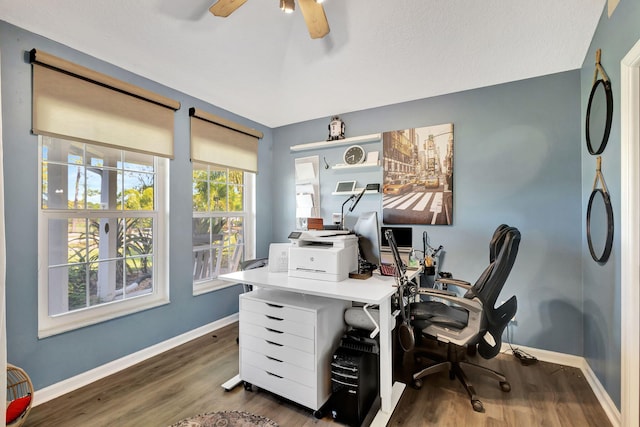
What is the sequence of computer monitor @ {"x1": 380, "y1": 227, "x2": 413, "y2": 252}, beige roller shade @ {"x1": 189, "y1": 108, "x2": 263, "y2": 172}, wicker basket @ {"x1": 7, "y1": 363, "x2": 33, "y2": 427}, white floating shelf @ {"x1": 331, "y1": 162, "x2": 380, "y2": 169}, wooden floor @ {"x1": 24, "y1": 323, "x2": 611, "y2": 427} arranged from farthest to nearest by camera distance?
white floating shelf @ {"x1": 331, "y1": 162, "x2": 380, "y2": 169}, beige roller shade @ {"x1": 189, "y1": 108, "x2": 263, "y2": 172}, computer monitor @ {"x1": 380, "y1": 227, "x2": 413, "y2": 252}, wooden floor @ {"x1": 24, "y1": 323, "x2": 611, "y2": 427}, wicker basket @ {"x1": 7, "y1": 363, "x2": 33, "y2": 427}

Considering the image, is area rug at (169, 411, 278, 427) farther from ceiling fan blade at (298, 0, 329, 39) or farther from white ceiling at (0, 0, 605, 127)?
white ceiling at (0, 0, 605, 127)

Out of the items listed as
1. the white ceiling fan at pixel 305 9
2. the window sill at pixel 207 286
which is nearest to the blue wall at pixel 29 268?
the window sill at pixel 207 286

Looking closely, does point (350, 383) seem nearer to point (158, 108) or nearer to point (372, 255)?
point (372, 255)

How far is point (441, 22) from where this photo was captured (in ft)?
6.21

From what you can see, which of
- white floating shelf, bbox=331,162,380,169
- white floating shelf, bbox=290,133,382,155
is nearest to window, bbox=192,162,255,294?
white floating shelf, bbox=290,133,382,155

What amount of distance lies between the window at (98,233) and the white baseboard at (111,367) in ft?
1.18

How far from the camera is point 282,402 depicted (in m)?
1.88

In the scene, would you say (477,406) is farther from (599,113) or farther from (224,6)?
(224,6)

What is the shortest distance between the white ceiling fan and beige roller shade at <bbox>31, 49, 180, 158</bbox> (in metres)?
1.19

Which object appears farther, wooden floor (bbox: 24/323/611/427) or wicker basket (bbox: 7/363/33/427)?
wooden floor (bbox: 24/323/611/427)

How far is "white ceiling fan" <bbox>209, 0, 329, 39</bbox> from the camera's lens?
4.87ft

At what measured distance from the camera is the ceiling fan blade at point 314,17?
1.50m

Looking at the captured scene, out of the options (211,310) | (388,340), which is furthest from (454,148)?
(211,310)

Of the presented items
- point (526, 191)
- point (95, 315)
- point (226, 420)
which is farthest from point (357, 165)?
point (95, 315)
